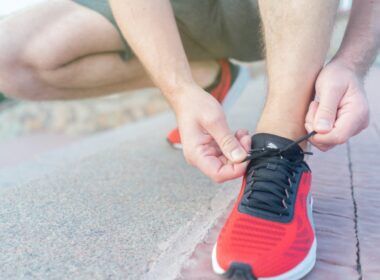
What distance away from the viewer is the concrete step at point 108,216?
0.94m

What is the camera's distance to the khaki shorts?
1479mm

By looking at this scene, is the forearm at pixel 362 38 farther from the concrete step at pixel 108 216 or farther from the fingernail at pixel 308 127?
the concrete step at pixel 108 216

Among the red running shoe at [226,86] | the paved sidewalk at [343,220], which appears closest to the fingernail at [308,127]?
the paved sidewalk at [343,220]

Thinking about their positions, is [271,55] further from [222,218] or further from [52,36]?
[52,36]

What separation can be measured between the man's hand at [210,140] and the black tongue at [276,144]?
0.07 ft

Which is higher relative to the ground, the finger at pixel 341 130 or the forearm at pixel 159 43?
the forearm at pixel 159 43

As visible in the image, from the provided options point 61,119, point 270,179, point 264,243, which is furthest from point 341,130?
point 61,119

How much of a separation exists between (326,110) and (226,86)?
84 cm

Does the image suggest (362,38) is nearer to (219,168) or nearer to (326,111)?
(326,111)

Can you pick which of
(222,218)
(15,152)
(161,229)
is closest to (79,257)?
(161,229)

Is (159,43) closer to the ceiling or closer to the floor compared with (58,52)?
closer to the ceiling

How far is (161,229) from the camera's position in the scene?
111 cm

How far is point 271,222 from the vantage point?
89 cm

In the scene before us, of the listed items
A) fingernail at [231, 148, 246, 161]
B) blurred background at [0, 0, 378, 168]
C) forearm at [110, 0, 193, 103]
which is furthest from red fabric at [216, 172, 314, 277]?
blurred background at [0, 0, 378, 168]
